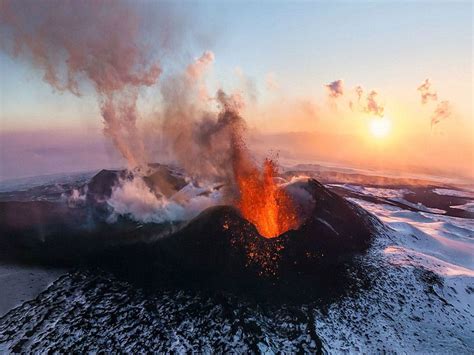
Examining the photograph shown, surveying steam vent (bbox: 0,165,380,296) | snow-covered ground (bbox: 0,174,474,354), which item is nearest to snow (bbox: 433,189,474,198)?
steam vent (bbox: 0,165,380,296)

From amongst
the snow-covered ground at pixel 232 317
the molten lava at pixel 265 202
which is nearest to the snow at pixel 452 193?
the snow-covered ground at pixel 232 317

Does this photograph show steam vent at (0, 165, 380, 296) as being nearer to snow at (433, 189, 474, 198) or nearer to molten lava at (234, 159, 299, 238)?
molten lava at (234, 159, 299, 238)

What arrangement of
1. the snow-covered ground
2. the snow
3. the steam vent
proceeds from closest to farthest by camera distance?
the snow-covered ground → the steam vent → the snow

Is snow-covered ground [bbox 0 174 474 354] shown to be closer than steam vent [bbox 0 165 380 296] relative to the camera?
Yes

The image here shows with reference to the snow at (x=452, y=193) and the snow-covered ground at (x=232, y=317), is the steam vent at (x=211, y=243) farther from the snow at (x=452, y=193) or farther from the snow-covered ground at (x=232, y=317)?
the snow at (x=452, y=193)

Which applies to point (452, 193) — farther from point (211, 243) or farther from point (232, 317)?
point (232, 317)

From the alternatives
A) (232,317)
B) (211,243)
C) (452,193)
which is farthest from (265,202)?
(452,193)

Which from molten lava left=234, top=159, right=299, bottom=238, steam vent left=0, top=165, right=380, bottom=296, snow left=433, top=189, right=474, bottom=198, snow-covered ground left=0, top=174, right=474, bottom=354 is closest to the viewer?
snow-covered ground left=0, top=174, right=474, bottom=354
